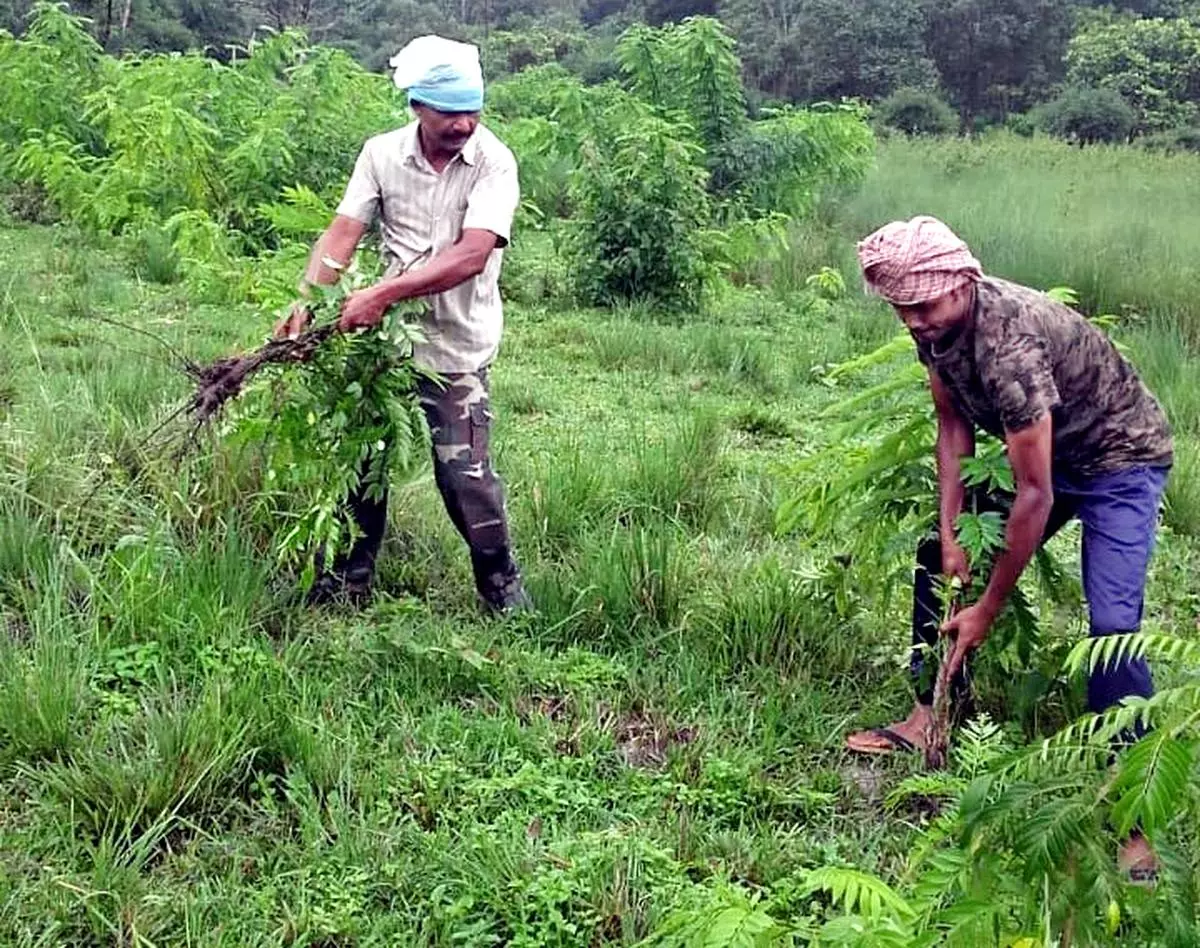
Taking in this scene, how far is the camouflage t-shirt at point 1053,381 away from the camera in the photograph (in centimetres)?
306

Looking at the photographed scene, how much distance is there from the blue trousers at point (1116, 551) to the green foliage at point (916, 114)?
26695 mm

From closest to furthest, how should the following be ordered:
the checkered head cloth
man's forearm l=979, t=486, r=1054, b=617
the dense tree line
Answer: the checkered head cloth → man's forearm l=979, t=486, r=1054, b=617 → the dense tree line

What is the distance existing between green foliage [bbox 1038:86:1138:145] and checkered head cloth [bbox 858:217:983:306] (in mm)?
24803

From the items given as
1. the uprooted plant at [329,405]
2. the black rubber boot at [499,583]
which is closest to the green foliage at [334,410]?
the uprooted plant at [329,405]

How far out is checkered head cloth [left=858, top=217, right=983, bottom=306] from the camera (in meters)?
3.00

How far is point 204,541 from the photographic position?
4055 millimetres

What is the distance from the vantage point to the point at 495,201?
3953mm

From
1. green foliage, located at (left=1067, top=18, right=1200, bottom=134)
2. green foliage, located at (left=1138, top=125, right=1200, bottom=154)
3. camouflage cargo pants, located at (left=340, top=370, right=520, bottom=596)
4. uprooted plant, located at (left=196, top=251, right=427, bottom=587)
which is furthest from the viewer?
green foliage, located at (left=1067, top=18, right=1200, bottom=134)

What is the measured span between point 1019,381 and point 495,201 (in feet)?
5.36

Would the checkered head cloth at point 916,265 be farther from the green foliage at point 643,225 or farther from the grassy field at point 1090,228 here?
→ the green foliage at point 643,225

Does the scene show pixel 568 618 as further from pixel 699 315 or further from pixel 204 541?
pixel 699 315

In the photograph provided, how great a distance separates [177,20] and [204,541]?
2624 cm

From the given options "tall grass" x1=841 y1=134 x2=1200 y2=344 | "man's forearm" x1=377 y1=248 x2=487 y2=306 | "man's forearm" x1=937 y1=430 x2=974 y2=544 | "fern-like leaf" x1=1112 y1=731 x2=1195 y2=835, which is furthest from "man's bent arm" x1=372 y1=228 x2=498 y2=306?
"tall grass" x1=841 y1=134 x2=1200 y2=344

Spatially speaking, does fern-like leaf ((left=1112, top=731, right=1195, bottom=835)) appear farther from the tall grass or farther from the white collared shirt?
the tall grass
